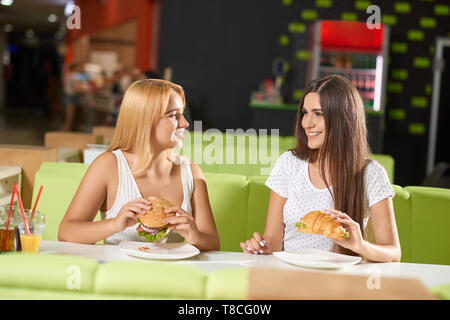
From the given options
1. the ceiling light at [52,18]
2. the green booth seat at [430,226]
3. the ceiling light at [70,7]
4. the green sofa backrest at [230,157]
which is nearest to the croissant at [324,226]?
the green booth seat at [430,226]

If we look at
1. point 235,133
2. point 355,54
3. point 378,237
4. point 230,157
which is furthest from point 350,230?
point 355,54

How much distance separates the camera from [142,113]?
2.11 metres

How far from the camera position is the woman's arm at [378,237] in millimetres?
1866

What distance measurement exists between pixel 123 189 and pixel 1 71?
78.3 ft

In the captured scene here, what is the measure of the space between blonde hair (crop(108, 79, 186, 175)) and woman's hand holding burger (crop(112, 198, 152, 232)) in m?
0.31

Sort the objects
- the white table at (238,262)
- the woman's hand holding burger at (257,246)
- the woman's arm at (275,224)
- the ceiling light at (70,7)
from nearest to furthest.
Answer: the white table at (238,262) → the woman's hand holding burger at (257,246) → the woman's arm at (275,224) → the ceiling light at (70,7)

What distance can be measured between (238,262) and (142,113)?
64cm

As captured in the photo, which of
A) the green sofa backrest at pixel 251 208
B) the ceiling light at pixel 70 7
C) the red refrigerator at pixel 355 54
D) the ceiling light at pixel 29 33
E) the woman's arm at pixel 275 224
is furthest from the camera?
the ceiling light at pixel 29 33

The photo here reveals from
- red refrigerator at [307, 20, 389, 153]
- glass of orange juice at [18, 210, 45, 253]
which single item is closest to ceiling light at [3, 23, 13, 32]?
red refrigerator at [307, 20, 389, 153]

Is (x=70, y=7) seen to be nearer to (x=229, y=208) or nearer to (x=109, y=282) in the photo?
(x=229, y=208)

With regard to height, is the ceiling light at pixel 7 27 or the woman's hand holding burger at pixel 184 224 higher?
the ceiling light at pixel 7 27

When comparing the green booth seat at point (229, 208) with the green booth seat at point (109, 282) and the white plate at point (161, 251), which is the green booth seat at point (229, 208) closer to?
the white plate at point (161, 251)

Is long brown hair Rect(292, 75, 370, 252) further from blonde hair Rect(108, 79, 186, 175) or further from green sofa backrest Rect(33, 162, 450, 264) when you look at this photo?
green sofa backrest Rect(33, 162, 450, 264)

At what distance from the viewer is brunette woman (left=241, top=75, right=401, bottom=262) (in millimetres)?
2186
